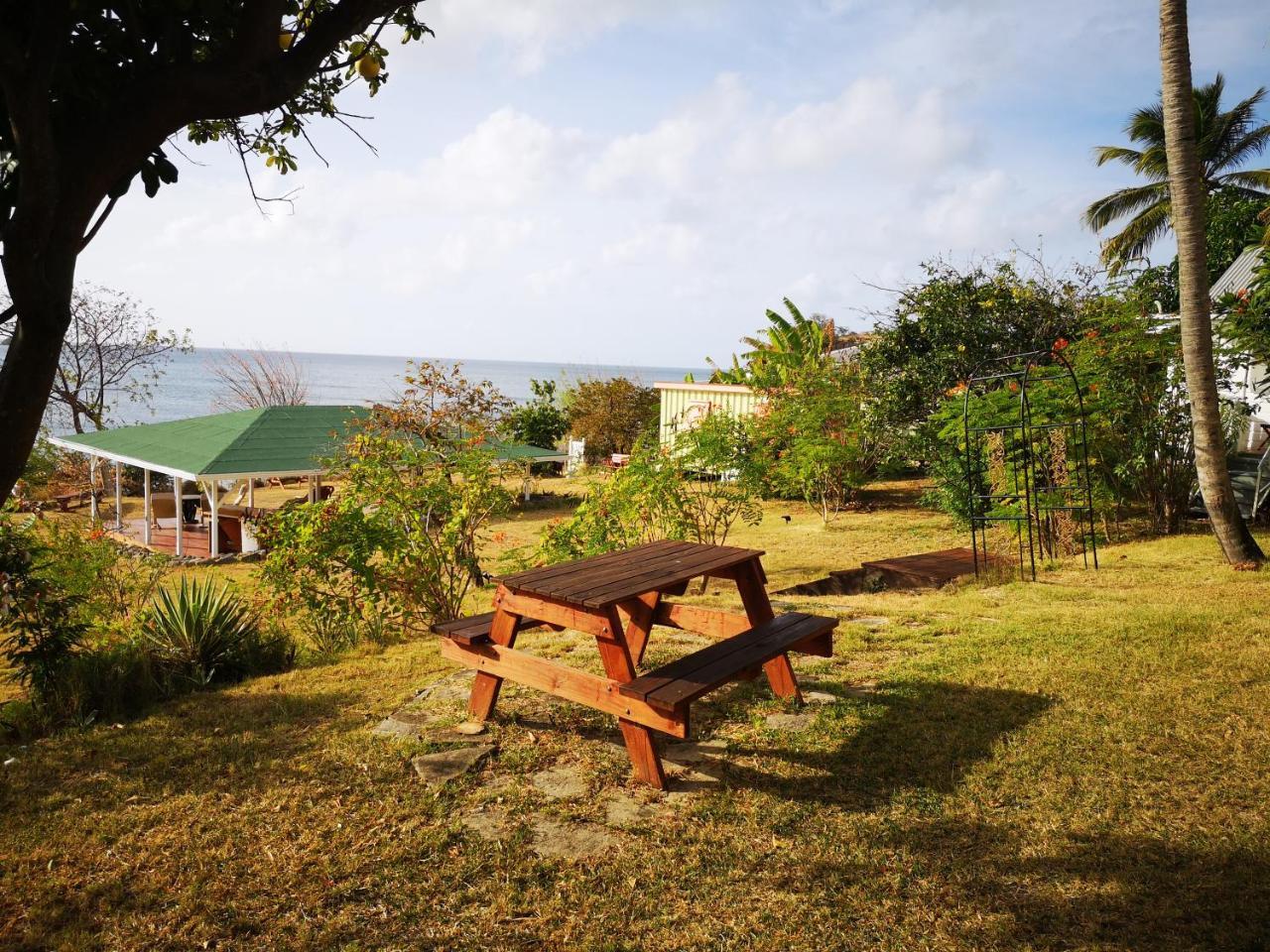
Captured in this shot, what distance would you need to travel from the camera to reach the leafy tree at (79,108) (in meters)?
1.99

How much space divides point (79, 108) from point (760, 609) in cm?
379

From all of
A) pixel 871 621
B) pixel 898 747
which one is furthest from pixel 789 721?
pixel 871 621

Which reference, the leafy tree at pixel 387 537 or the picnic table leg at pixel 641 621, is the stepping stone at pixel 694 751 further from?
the leafy tree at pixel 387 537

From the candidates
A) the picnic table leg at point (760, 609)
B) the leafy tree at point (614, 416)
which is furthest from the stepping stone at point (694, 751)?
the leafy tree at point (614, 416)

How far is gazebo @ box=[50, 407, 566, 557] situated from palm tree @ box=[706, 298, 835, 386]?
18.6ft

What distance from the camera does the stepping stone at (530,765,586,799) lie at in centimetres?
367

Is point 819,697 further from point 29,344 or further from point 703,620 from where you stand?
point 29,344

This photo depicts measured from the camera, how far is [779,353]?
17844 millimetres

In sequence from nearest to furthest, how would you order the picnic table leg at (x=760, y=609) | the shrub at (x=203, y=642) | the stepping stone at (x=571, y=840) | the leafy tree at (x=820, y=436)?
the stepping stone at (x=571, y=840) < the picnic table leg at (x=760, y=609) < the shrub at (x=203, y=642) < the leafy tree at (x=820, y=436)

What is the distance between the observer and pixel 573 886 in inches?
117

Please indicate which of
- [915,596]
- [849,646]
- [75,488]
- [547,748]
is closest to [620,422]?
[75,488]

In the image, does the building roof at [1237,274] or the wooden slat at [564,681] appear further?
the building roof at [1237,274]

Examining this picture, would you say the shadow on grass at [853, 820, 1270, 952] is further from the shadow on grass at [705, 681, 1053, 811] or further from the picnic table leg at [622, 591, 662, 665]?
the picnic table leg at [622, 591, 662, 665]

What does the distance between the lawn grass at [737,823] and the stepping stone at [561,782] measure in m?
0.06
